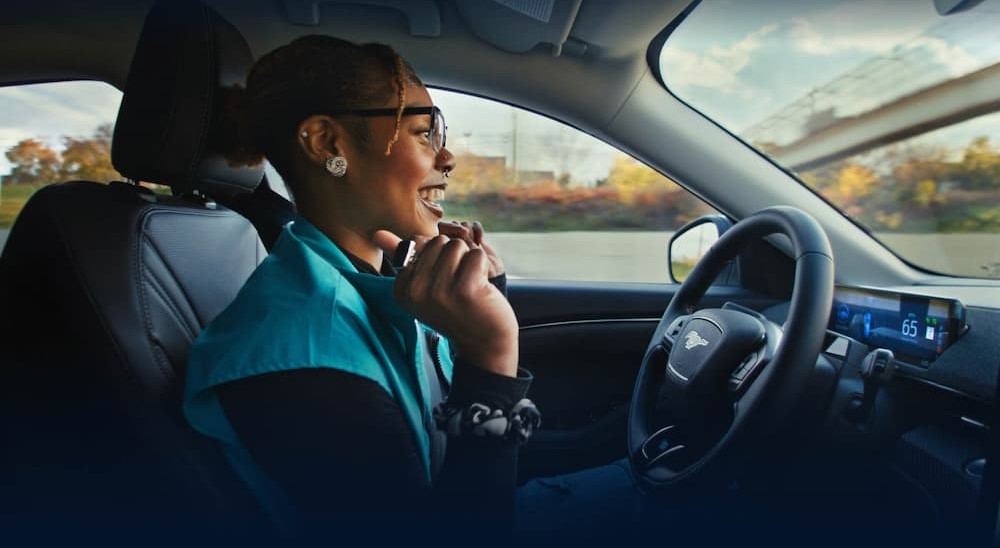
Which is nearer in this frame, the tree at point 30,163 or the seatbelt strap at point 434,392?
the seatbelt strap at point 434,392

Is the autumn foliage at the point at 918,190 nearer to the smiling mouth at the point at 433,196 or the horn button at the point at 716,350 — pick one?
the horn button at the point at 716,350

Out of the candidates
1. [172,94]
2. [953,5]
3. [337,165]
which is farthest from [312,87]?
[953,5]

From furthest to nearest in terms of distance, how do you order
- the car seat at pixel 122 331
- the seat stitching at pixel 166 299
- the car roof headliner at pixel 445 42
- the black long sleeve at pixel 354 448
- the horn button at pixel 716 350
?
the car roof headliner at pixel 445 42 → the horn button at pixel 716 350 → the seat stitching at pixel 166 299 → the car seat at pixel 122 331 → the black long sleeve at pixel 354 448

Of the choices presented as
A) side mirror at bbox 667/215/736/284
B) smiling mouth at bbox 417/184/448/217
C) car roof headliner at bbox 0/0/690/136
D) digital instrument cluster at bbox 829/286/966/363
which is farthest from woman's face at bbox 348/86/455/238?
side mirror at bbox 667/215/736/284

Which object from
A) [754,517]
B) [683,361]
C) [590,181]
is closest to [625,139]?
[590,181]

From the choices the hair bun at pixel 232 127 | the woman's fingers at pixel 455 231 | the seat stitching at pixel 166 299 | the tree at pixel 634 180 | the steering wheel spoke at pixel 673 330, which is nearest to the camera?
the seat stitching at pixel 166 299

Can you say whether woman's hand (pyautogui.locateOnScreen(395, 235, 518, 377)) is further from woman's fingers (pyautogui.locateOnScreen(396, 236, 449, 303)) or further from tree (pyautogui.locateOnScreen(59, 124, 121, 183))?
tree (pyautogui.locateOnScreen(59, 124, 121, 183))

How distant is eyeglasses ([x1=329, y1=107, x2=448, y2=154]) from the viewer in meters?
1.14

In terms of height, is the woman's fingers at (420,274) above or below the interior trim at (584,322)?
above

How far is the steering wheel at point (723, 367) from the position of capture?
115 cm

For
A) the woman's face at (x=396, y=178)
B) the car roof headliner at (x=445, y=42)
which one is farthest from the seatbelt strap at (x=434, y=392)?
the car roof headliner at (x=445, y=42)

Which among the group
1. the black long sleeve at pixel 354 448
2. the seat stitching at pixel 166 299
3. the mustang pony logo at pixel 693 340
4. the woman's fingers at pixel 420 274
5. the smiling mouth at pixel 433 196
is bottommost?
the black long sleeve at pixel 354 448

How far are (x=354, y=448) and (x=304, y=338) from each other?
16cm

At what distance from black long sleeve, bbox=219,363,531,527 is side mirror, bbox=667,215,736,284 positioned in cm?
141
